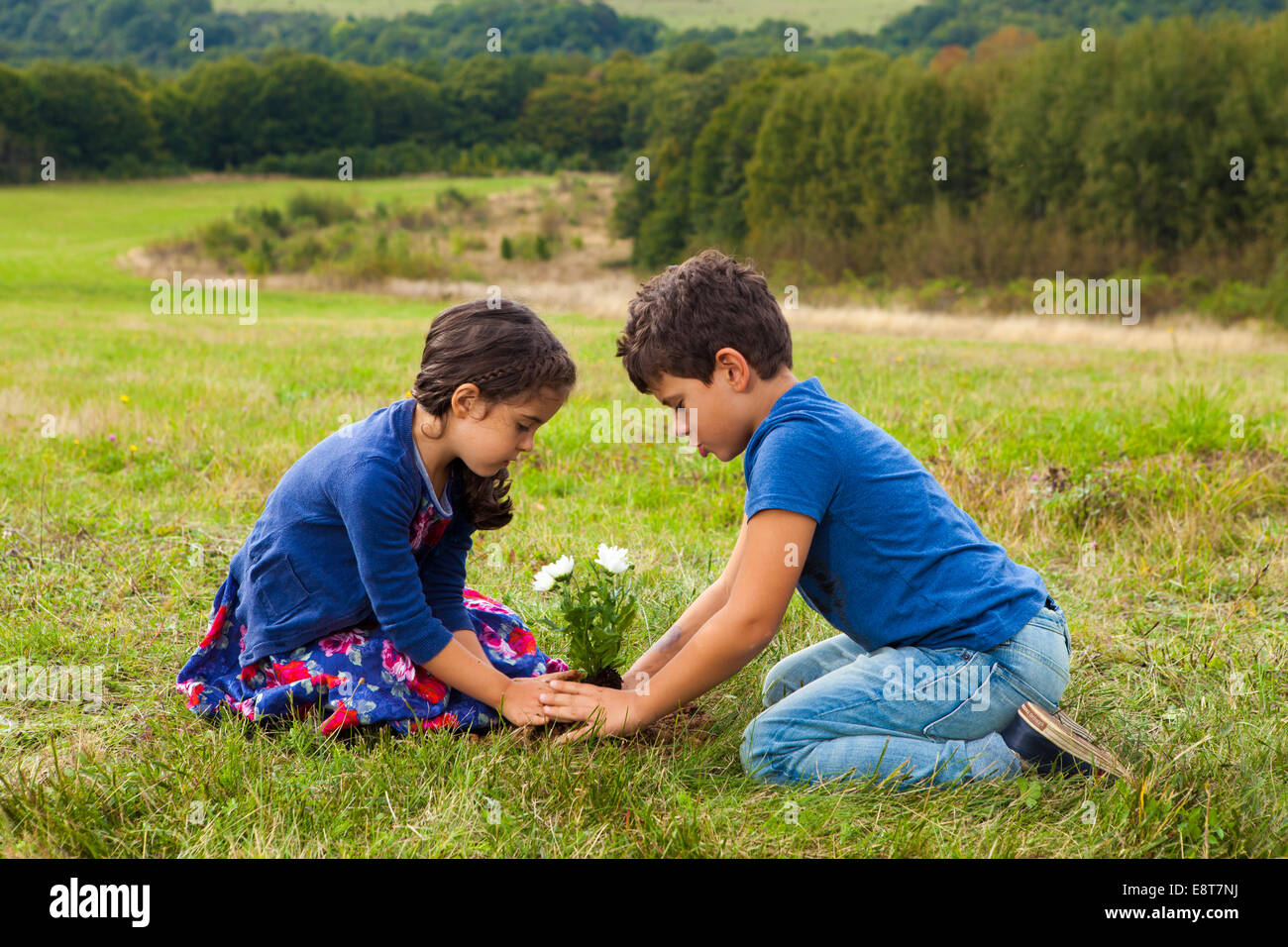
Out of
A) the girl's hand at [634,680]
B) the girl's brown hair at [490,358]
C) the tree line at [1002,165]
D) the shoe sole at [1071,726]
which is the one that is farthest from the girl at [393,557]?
the tree line at [1002,165]

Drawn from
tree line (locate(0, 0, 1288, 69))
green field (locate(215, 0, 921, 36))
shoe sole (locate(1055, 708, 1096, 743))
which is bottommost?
shoe sole (locate(1055, 708, 1096, 743))

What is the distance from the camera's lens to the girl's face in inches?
103

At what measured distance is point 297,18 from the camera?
277ft

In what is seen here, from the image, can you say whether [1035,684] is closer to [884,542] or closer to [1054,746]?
[1054,746]

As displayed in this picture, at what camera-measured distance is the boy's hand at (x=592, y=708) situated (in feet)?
8.45

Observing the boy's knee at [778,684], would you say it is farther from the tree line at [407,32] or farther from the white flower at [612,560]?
the tree line at [407,32]

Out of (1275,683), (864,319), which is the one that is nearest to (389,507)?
(1275,683)

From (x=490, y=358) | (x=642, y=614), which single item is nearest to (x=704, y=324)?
(x=490, y=358)

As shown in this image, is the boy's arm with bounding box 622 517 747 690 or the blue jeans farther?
the boy's arm with bounding box 622 517 747 690

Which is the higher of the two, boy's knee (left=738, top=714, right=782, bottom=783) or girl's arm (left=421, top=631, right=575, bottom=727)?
girl's arm (left=421, top=631, right=575, bottom=727)

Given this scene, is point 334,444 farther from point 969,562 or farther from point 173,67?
point 173,67

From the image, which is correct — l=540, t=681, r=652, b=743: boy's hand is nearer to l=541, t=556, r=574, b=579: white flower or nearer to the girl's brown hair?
l=541, t=556, r=574, b=579: white flower

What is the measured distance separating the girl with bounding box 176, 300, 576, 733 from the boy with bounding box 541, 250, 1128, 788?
0.29 m

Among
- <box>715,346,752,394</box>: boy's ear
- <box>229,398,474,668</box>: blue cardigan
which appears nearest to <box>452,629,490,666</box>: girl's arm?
<box>229,398,474,668</box>: blue cardigan
